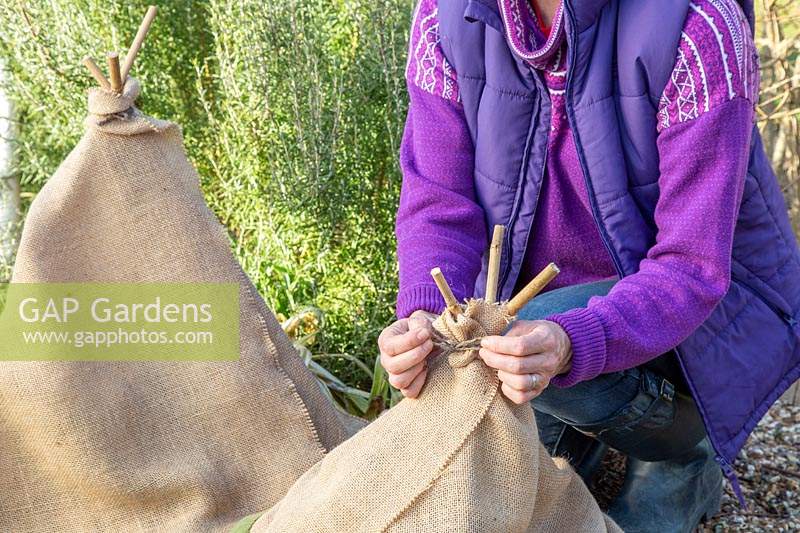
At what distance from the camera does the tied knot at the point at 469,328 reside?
130 centimetres

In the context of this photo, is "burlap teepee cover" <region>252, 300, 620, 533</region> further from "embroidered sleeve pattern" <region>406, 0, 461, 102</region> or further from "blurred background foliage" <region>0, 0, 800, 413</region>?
"blurred background foliage" <region>0, 0, 800, 413</region>

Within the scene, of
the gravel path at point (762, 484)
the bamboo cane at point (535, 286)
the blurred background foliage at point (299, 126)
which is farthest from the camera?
the blurred background foliage at point (299, 126)

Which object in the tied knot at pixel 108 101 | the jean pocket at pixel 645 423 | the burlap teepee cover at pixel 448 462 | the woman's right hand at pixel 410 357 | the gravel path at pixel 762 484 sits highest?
the tied knot at pixel 108 101

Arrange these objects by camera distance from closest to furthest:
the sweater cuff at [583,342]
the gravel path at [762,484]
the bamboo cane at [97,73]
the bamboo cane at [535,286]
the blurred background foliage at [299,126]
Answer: the bamboo cane at [535,286] < the sweater cuff at [583,342] < the bamboo cane at [97,73] < the gravel path at [762,484] < the blurred background foliage at [299,126]

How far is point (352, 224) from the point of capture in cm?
270

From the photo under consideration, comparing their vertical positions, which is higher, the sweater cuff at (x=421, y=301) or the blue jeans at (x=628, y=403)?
the sweater cuff at (x=421, y=301)

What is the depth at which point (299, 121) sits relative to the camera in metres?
2.54

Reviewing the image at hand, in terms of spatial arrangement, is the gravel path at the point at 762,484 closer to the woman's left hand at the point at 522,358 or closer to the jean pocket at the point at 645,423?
the jean pocket at the point at 645,423

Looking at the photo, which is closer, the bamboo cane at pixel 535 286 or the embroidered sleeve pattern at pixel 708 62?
the bamboo cane at pixel 535 286

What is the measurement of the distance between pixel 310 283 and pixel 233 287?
2.81 feet

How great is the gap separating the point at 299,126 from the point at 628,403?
46.5 inches

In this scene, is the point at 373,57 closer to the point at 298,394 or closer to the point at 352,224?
the point at 352,224

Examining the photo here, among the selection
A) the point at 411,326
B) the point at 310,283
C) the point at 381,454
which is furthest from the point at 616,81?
the point at 310,283

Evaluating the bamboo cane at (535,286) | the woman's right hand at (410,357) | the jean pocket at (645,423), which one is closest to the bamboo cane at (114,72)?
the woman's right hand at (410,357)
